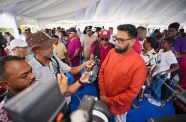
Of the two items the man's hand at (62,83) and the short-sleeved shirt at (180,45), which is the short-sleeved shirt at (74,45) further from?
the man's hand at (62,83)

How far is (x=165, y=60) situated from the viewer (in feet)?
9.12

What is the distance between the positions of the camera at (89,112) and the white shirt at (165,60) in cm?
226

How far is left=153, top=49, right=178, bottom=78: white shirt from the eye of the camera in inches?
106

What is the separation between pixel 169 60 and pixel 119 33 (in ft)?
4.46

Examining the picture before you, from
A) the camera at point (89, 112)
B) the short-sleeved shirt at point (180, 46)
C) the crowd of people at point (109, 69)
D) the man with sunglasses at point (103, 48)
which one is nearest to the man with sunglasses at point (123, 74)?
the crowd of people at point (109, 69)

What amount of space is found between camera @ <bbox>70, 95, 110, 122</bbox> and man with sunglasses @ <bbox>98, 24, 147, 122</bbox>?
897mm

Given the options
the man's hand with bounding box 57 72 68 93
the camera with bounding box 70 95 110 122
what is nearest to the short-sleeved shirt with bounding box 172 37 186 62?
the man's hand with bounding box 57 72 68 93

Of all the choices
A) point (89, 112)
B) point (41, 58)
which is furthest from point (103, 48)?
point (89, 112)

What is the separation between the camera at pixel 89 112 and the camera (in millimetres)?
518

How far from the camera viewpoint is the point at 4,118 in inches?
38.4

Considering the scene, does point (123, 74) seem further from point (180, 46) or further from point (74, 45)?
point (74, 45)

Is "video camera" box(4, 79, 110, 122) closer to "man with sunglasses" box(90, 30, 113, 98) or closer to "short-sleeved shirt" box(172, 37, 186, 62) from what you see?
"man with sunglasses" box(90, 30, 113, 98)

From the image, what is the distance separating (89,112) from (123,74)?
1.15m

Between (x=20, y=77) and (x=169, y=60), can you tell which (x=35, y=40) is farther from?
(x=169, y=60)
